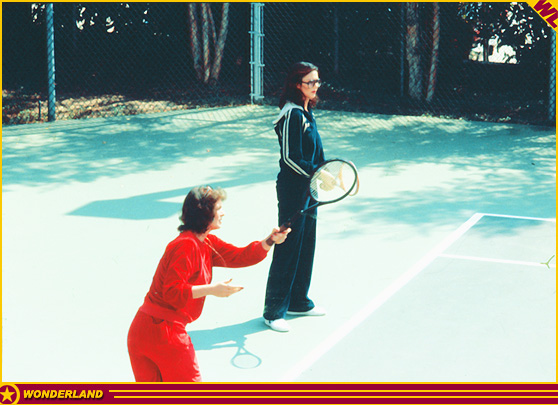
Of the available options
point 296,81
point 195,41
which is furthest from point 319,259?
point 195,41

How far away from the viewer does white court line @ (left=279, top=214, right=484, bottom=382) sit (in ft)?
15.7

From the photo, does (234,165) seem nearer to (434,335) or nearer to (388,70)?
(434,335)

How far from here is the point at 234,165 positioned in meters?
11.4

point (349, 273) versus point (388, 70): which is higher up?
point (388, 70)

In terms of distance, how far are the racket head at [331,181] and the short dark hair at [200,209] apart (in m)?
1.29

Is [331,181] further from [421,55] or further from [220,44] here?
[220,44]

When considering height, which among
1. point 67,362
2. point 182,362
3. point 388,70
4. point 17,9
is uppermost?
point 17,9

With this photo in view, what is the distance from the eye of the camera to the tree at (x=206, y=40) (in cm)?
1894

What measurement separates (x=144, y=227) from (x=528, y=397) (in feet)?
15.9

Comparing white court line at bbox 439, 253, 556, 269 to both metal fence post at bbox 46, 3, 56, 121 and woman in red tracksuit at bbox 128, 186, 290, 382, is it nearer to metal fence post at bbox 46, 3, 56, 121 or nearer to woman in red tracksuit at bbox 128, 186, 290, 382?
woman in red tracksuit at bbox 128, 186, 290, 382

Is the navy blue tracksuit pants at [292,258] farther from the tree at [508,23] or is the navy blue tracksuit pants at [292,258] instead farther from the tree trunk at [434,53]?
the tree at [508,23]

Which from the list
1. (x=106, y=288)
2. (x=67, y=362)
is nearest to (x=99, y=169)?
(x=106, y=288)

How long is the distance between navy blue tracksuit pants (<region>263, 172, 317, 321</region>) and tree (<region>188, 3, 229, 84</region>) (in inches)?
554

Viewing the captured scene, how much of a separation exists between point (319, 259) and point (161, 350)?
11.3ft
